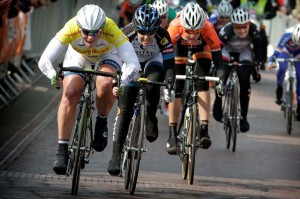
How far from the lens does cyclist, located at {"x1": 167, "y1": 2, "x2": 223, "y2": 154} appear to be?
13.7 m

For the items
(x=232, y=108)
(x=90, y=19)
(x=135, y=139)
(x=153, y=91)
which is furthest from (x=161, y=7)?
(x=90, y=19)

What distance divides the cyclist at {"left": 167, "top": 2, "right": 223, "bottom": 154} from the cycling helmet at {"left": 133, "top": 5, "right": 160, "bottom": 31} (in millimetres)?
1363

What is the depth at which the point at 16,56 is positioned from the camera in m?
21.4

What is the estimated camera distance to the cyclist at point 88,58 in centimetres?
1150

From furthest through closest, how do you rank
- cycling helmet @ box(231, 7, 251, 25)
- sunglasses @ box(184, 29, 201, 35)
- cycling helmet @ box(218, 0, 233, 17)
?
cycling helmet @ box(218, 0, 233, 17), cycling helmet @ box(231, 7, 251, 25), sunglasses @ box(184, 29, 201, 35)

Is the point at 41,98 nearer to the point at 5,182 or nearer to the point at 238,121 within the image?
the point at 238,121

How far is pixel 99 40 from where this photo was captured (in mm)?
11945

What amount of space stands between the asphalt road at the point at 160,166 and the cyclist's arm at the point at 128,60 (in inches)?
43.7

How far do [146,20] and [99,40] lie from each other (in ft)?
1.91

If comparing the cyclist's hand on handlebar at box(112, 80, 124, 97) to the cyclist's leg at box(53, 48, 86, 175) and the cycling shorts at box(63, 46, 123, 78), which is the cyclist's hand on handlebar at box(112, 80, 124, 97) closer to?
the cyclist's leg at box(53, 48, 86, 175)

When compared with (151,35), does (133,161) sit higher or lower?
lower

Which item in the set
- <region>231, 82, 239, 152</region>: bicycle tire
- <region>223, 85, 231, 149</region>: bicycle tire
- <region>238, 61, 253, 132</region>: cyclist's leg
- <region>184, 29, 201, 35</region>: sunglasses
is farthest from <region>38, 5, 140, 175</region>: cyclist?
<region>238, 61, 253, 132</region>: cyclist's leg

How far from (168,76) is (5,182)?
194cm

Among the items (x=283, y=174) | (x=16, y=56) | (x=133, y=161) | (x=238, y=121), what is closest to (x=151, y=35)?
(x=133, y=161)
